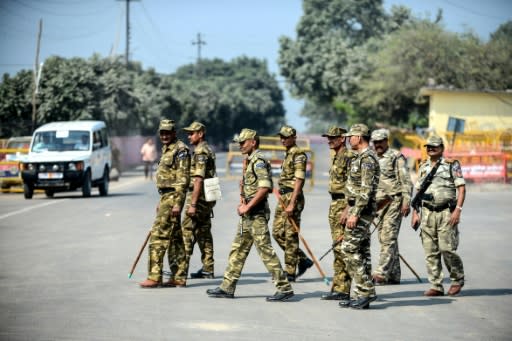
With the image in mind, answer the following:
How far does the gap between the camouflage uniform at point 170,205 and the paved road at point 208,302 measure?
12.5 inches

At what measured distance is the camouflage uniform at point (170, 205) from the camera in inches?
421

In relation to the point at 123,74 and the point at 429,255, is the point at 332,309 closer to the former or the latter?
the point at 429,255

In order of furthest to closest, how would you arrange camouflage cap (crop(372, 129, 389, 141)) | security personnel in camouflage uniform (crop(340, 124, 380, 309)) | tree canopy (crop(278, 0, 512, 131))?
1. tree canopy (crop(278, 0, 512, 131))
2. camouflage cap (crop(372, 129, 389, 141))
3. security personnel in camouflage uniform (crop(340, 124, 380, 309))

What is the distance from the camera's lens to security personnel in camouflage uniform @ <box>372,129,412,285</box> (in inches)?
436

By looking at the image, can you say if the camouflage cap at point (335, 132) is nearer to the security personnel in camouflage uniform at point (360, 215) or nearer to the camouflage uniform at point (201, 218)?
the security personnel in camouflage uniform at point (360, 215)

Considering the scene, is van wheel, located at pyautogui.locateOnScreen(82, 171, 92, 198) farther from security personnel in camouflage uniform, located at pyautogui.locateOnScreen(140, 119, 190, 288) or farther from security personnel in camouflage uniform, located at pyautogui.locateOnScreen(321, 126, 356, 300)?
security personnel in camouflage uniform, located at pyautogui.locateOnScreen(321, 126, 356, 300)

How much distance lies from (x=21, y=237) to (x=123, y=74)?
39730 mm

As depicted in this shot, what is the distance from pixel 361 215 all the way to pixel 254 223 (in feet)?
3.95

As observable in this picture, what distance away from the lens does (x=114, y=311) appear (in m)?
9.09

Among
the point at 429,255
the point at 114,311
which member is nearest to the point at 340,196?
the point at 429,255

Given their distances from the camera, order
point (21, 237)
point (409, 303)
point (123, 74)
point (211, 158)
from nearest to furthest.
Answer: point (409, 303) → point (211, 158) → point (21, 237) → point (123, 74)

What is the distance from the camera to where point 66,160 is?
25969mm

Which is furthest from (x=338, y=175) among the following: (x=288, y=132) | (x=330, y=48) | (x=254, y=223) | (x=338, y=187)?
(x=330, y=48)

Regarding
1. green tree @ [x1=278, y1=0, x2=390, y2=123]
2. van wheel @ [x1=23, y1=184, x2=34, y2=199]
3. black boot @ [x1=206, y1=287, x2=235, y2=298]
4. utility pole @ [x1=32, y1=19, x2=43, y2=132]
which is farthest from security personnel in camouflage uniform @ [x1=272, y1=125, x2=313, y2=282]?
green tree @ [x1=278, y1=0, x2=390, y2=123]
